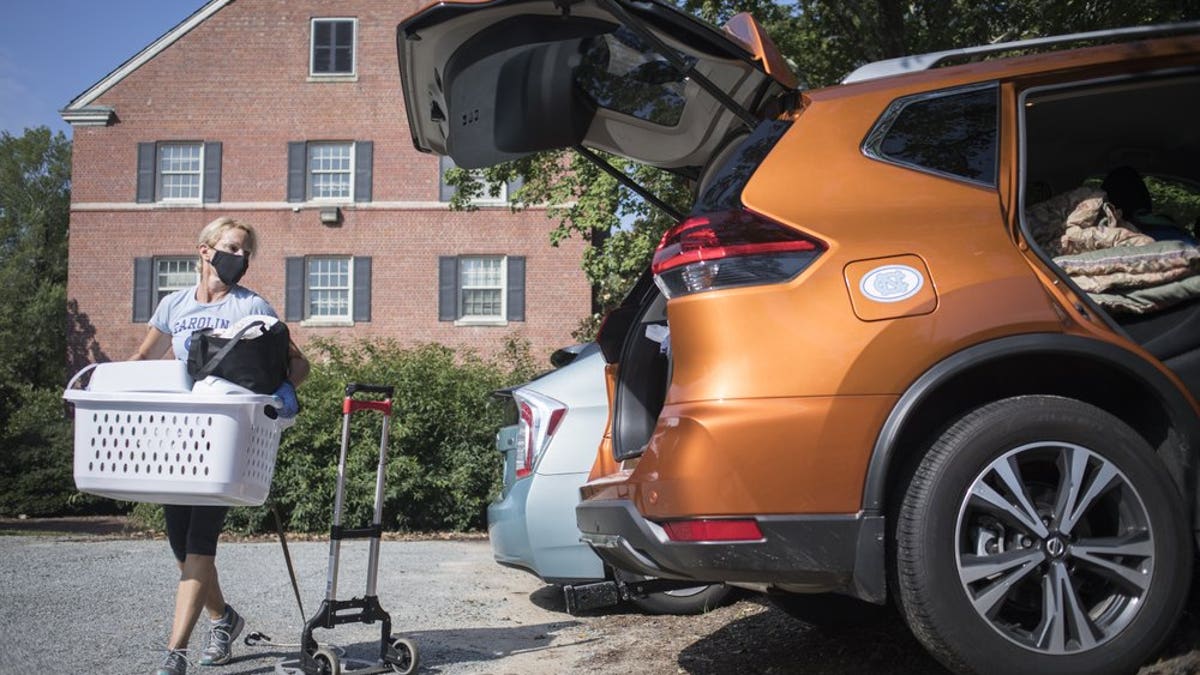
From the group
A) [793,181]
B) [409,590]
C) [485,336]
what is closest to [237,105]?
[485,336]

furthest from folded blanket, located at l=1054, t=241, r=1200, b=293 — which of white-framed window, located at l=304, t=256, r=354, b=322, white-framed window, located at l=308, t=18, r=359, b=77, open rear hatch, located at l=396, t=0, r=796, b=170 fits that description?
white-framed window, located at l=308, t=18, r=359, b=77

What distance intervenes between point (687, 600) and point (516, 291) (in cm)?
2344

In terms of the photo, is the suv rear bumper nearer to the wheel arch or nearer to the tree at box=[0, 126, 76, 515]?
the wheel arch

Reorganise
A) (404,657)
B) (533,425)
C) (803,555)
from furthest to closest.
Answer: (533,425), (404,657), (803,555)

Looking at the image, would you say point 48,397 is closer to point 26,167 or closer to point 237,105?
point 237,105

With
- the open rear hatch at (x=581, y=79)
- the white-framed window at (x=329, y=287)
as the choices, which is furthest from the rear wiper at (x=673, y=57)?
the white-framed window at (x=329, y=287)

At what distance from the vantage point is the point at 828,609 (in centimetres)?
459

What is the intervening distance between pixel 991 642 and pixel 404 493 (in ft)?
37.5

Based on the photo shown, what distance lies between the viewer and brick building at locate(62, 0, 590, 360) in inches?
1165

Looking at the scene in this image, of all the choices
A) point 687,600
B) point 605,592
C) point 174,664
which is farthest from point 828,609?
point 174,664

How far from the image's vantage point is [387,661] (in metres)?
4.96

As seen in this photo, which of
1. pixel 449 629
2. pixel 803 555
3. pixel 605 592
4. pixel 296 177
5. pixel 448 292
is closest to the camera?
pixel 803 555

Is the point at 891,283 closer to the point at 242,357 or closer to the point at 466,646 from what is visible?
the point at 242,357

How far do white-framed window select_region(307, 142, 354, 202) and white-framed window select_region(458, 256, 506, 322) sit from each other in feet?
12.4
